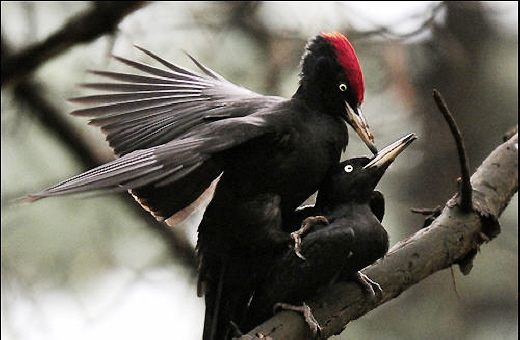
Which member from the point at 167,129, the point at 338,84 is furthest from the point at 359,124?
the point at 167,129

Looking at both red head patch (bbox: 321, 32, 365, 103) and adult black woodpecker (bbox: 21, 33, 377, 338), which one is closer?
adult black woodpecker (bbox: 21, 33, 377, 338)

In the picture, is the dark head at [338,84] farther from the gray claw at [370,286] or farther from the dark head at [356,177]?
the gray claw at [370,286]

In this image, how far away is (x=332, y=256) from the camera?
10.5 ft

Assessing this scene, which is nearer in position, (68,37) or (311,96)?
(311,96)

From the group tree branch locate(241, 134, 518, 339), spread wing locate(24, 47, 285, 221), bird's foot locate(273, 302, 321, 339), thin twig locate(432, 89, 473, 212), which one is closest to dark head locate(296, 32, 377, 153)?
spread wing locate(24, 47, 285, 221)

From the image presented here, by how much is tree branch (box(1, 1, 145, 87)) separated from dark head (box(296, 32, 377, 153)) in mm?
1643

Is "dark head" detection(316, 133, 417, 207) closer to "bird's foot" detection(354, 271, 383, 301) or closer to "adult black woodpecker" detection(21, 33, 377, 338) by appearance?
"adult black woodpecker" detection(21, 33, 377, 338)

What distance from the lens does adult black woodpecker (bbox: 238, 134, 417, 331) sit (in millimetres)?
3219

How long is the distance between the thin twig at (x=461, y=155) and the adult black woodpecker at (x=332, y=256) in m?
0.18

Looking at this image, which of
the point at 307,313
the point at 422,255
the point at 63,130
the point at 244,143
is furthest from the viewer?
the point at 63,130

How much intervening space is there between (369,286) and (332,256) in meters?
0.17

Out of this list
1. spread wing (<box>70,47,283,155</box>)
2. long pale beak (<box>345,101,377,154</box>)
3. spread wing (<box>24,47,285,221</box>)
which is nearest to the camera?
spread wing (<box>24,47,285,221</box>)

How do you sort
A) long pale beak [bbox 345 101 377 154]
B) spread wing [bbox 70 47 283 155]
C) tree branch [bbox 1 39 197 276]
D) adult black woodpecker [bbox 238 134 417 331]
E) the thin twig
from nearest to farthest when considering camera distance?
1. the thin twig
2. adult black woodpecker [bbox 238 134 417 331]
3. long pale beak [bbox 345 101 377 154]
4. spread wing [bbox 70 47 283 155]
5. tree branch [bbox 1 39 197 276]

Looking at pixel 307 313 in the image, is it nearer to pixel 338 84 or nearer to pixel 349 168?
pixel 349 168
